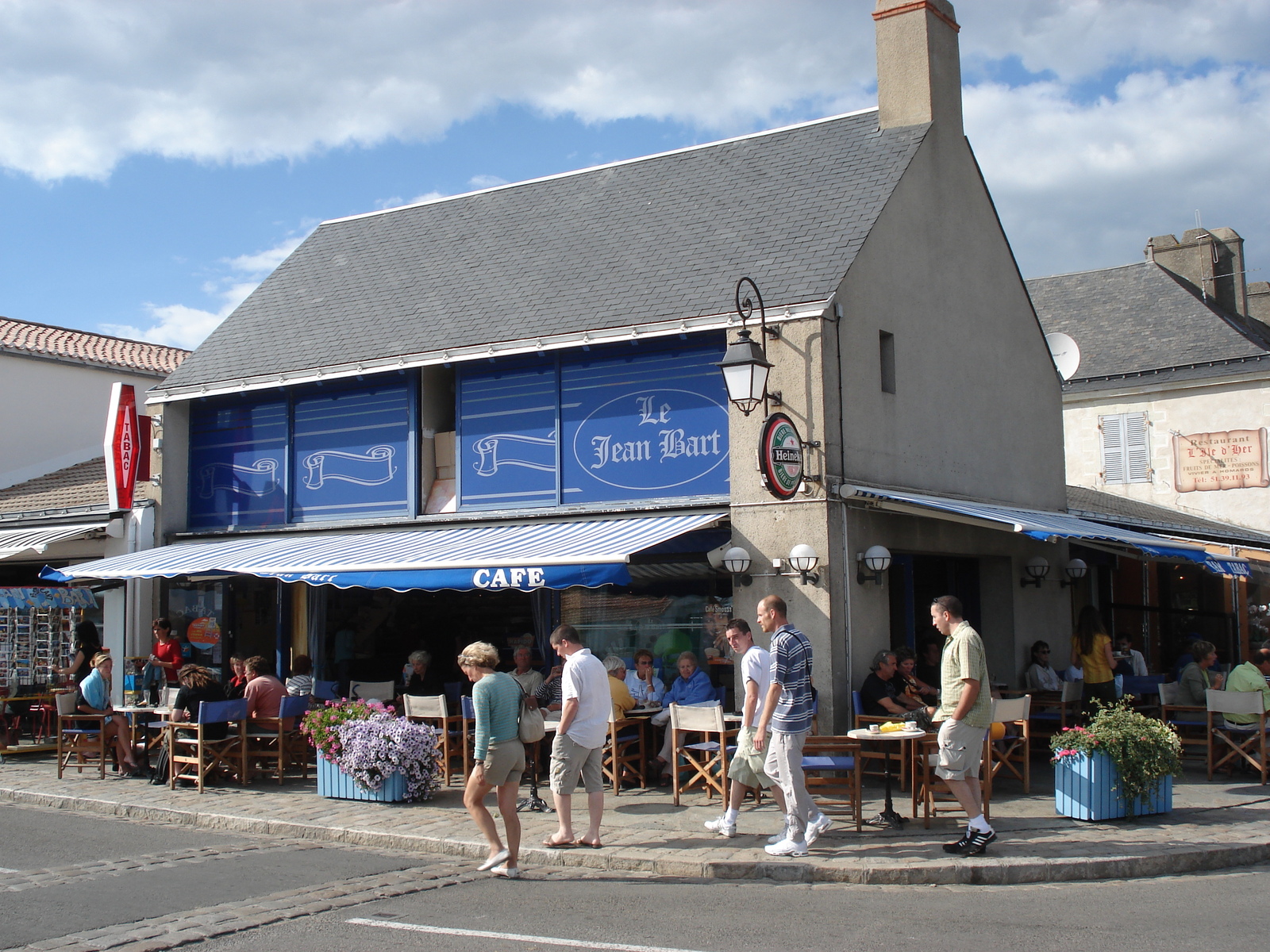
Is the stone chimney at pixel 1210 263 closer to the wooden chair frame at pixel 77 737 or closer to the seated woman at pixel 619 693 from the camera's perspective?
the seated woman at pixel 619 693

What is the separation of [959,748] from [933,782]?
161 centimetres

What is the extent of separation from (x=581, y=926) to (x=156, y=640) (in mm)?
9848

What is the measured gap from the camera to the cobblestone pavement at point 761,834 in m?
7.45

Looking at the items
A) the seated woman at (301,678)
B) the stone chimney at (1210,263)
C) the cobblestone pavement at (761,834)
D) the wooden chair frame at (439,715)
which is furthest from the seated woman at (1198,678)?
the stone chimney at (1210,263)

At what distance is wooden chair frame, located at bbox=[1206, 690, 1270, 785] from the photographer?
1041 cm

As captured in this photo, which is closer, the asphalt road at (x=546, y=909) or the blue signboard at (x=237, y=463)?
the asphalt road at (x=546, y=909)

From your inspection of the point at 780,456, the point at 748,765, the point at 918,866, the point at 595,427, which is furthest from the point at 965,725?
the point at 595,427

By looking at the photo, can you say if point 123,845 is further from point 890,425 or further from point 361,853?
point 890,425

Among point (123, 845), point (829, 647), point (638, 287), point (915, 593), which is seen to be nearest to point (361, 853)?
point (123, 845)

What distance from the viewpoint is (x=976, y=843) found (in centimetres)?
757

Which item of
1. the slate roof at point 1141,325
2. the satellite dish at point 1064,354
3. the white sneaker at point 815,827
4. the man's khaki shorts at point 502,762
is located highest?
the slate roof at point 1141,325

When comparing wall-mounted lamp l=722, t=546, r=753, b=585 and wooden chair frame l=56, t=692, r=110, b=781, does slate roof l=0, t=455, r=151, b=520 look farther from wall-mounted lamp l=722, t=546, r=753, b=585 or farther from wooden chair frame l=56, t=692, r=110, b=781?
wall-mounted lamp l=722, t=546, r=753, b=585

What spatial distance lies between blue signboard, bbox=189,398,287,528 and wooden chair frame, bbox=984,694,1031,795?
8791 mm

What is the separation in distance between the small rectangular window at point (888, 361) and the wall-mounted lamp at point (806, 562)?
246 cm
